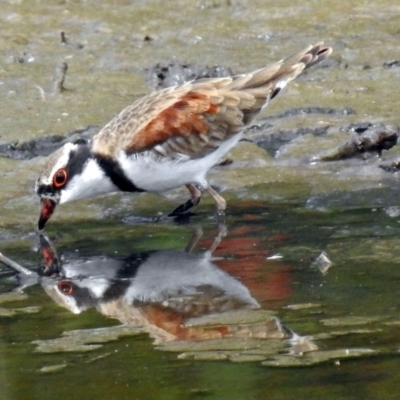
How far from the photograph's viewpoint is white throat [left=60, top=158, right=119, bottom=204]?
9242 mm

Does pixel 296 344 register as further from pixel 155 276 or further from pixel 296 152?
pixel 296 152

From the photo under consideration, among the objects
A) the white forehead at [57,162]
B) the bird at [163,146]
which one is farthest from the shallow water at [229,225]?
the white forehead at [57,162]

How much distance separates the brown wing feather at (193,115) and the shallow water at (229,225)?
0.55 metres

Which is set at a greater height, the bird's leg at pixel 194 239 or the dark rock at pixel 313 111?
the bird's leg at pixel 194 239

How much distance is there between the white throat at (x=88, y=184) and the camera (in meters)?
9.24

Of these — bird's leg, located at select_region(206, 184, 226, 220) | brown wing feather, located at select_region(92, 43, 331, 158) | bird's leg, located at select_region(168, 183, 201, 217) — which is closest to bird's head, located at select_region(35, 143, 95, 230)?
brown wing feather, located at select_region(92, 43, 331, 158)

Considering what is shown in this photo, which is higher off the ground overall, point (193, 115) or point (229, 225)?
point (193, 115)

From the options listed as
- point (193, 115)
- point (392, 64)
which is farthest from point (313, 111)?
point (193, 115)

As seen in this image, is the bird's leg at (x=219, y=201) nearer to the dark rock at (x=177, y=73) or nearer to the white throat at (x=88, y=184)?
the white throat at (x=88, y=184)

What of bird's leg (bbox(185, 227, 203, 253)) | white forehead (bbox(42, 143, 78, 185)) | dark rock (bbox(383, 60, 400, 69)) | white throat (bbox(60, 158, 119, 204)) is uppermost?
white forehead (bbox(42, 143, 78, 185))

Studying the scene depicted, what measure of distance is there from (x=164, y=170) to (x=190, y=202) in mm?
422

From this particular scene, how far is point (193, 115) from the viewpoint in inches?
381

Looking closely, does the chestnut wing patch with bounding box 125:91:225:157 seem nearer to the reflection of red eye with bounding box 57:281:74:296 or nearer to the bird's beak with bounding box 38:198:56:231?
the bird's beak with bounding box 38:198:56:231

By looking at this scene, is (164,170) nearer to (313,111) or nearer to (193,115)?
(193,115)
